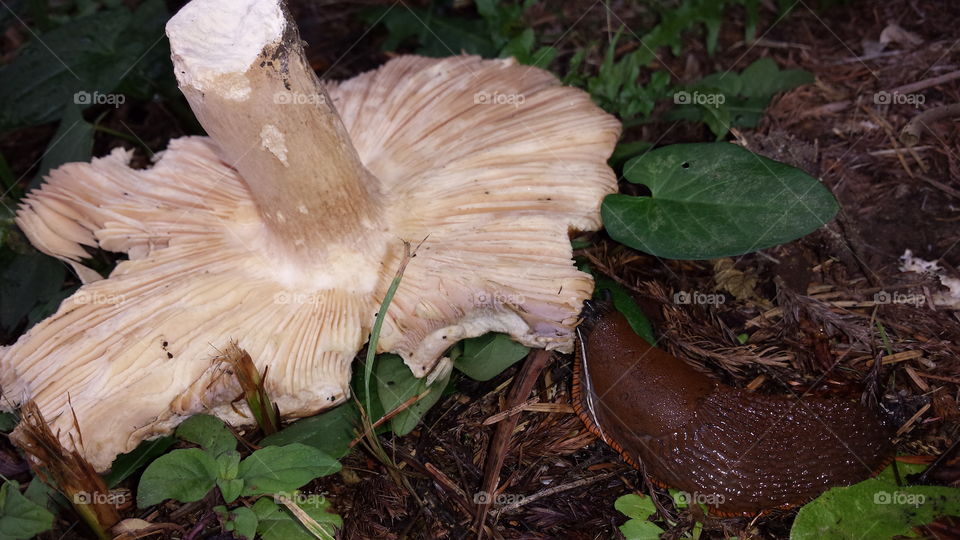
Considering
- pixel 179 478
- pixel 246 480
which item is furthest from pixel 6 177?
pixel 246 480

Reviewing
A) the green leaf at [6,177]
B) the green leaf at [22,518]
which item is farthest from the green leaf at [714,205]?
the green leaf at [6,177]

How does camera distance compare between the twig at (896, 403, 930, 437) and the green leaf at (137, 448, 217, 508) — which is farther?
the twig at (896, 403, 930, 437)

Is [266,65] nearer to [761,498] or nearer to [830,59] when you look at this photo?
[761,498]

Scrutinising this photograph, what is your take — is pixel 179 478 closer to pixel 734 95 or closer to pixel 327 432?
pixel 327 432

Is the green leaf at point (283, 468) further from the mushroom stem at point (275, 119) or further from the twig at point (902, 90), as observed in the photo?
the twig at point (902, 90)

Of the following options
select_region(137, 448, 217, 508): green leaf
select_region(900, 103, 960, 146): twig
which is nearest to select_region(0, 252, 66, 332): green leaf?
select_region(137, 448, 217, 508): green leaf

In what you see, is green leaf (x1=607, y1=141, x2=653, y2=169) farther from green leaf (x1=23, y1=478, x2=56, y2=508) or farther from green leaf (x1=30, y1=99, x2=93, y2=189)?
green leaf (x1=23, y1=478, x2=56, y2=508)

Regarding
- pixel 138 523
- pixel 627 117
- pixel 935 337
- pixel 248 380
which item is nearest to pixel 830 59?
pixel 627 117
